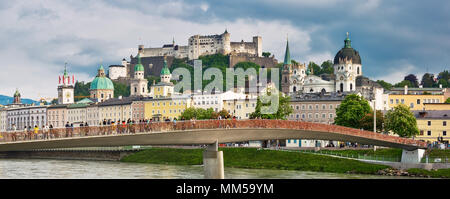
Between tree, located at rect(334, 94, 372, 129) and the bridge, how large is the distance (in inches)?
1117

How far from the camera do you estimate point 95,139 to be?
42.1m

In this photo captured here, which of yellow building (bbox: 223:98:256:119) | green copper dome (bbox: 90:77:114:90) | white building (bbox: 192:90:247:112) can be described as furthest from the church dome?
green copper dome (bbox: 90:77:114:90)

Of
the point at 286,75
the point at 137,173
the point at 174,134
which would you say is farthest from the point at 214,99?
the point at 174,134

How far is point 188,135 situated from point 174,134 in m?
1.24

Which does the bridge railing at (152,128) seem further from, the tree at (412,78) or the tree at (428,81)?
the tree at (412,78)

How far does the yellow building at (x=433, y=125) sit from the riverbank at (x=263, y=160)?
67.1 feet

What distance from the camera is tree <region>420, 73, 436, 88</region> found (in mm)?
170850

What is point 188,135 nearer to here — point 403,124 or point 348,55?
point 403,124

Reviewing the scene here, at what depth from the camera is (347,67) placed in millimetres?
152750

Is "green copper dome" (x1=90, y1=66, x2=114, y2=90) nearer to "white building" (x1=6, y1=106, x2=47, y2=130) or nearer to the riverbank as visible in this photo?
"white building" (x1=6, y1=106, x2=47, y2=130)

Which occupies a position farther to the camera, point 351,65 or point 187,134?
point 351,65
